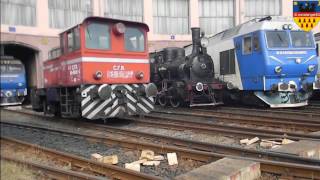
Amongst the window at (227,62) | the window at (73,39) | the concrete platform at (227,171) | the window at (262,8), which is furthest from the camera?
the window at (262,8)

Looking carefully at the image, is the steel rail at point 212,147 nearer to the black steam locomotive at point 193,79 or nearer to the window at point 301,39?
the black steam locomotive at point 193,79

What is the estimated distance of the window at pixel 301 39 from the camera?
13648 millimetres

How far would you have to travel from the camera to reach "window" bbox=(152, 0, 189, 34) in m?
33.9

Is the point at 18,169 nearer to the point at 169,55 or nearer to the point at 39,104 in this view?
the point at 39,104

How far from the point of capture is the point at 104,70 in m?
11.5

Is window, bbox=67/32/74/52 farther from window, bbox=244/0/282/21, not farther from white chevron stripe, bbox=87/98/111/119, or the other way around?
window, bbox=244/0/282/21

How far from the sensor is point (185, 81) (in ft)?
50.9

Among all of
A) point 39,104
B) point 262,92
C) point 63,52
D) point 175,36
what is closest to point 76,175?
point 63,52

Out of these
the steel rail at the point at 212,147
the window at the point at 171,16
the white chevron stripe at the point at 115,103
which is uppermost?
the window at the point at 171,16

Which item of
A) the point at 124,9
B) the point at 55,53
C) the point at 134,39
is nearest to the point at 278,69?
the point at 134,39

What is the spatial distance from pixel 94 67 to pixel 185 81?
16.4ft

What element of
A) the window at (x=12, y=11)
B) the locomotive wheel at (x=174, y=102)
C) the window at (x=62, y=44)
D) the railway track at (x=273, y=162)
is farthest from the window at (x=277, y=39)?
the window at (x=12, y=11)

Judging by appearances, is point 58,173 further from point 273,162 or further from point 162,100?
point 162,100

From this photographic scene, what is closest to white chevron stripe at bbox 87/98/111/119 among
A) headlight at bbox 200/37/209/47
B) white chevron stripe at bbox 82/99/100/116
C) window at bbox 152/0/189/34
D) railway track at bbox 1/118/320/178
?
white chevron stripe at bbox 82/99/100/116
